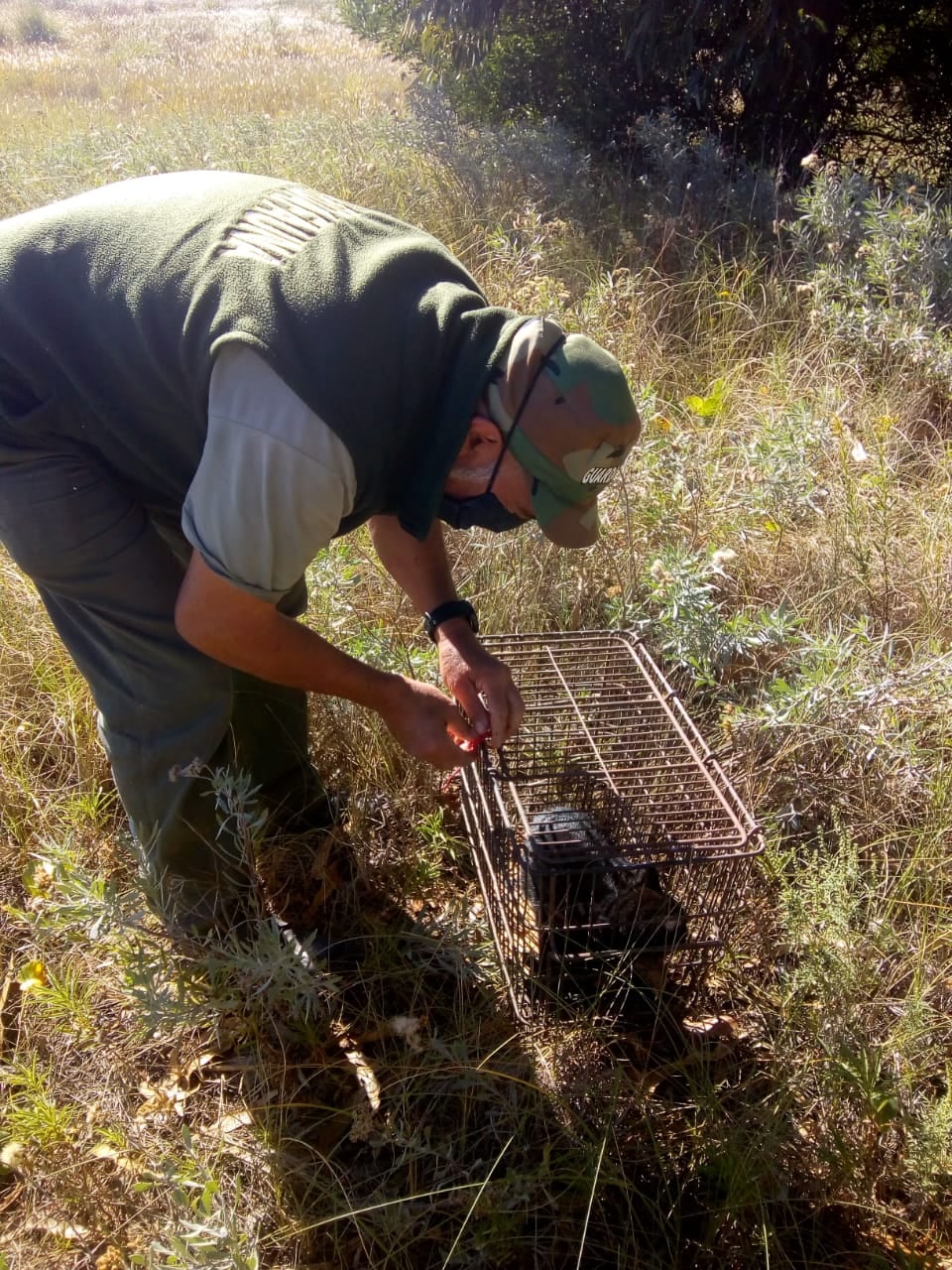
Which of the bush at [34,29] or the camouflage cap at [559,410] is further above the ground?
the camouflage cap at [559,410]

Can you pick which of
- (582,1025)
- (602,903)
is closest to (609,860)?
(602,903)

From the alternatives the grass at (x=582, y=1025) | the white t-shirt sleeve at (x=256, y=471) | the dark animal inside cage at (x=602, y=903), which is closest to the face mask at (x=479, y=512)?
the white t-shirt sleeve at (x=256, y=471)

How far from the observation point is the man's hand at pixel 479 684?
5.97ft

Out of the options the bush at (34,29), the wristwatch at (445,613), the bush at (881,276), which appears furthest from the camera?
the bush at (34,29)

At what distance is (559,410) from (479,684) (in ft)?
2.05

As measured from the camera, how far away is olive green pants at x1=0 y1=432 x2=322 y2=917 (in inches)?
65.8

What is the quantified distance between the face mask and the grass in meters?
0.74

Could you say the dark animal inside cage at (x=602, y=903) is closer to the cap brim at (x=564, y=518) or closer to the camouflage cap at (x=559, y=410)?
the cap brim at (x=564, y=518)

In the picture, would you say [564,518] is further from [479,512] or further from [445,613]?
[445,613]

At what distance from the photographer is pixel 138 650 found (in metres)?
1.82

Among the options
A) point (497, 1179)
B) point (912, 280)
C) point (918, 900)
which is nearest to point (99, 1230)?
point (497, 1179)

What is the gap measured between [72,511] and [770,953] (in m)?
1.68

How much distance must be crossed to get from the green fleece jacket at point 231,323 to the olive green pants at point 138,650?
3.4 inches

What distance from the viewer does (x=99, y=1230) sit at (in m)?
1.58
